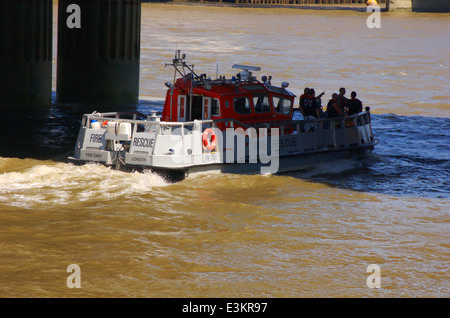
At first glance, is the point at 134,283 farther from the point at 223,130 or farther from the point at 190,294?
the point at 223,130

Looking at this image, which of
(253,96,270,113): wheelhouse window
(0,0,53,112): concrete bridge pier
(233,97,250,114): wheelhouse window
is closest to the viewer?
(233,97,250,114): wheelhouse window

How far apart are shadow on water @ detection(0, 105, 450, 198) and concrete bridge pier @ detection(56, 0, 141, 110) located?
0.81 m

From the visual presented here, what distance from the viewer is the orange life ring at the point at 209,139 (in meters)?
16.9

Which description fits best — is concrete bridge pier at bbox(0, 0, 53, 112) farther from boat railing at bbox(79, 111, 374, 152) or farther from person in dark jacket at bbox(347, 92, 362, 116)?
person in dark jacket at bbox(347, 92, 362, 116)

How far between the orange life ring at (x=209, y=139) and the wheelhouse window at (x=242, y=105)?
143 centimetres

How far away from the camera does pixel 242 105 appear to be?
18.3m

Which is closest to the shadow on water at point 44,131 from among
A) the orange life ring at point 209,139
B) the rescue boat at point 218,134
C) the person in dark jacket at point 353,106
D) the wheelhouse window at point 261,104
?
the rescue boat at point 218,134

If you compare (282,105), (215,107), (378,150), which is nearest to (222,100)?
(215,107)

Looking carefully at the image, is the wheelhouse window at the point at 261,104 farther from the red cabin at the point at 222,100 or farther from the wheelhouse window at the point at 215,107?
the wheelhouse window at the point at 215,107

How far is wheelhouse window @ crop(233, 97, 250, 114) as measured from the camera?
1820cm

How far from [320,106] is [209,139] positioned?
452cm

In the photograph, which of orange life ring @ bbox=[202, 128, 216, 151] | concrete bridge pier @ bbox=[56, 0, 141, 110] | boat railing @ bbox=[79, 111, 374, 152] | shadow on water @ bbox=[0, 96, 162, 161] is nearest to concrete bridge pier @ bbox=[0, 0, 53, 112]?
shadow on water @ bbox=[0, 96, 162, 161]

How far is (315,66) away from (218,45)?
955 centimetres

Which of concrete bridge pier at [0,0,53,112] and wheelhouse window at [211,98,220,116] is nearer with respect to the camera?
wheelhouse window at [211,98,220,116]
